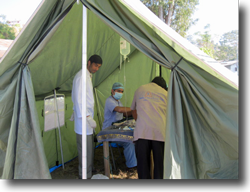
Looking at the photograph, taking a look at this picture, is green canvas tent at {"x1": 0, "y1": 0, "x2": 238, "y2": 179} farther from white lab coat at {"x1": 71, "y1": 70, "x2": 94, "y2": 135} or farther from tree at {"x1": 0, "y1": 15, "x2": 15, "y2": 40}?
tree at {"x1": 0, "y1": 15, "x2": 15, "y2": 40}

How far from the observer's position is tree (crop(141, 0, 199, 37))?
14781 millimetres

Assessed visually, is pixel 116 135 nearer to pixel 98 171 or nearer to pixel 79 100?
pixel 79 100

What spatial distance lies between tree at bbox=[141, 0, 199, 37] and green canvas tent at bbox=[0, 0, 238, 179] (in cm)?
1348

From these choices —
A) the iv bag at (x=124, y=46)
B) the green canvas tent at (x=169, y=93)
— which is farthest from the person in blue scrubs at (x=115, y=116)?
the green canvas tent at (x=169, y=93)

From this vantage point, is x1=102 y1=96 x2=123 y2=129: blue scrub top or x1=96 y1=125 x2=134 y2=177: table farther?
x1=102 y1=96 x2=123 y2=129: blue scrub top

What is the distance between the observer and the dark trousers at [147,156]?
239 centimetres

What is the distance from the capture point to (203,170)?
1.92m

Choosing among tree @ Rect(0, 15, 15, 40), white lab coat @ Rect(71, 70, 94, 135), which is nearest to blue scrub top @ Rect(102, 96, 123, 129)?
white lab coat @ Rect(71, 70, 94, 135)

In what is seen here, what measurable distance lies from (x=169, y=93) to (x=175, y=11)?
1523 cm

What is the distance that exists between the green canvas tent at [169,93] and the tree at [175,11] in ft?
44.2

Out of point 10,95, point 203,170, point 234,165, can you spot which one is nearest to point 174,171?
point 203,170

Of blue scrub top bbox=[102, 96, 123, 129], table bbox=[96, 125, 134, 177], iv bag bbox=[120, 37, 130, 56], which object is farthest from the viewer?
blue scrub top bbox=[102, 96, 123, 129]
